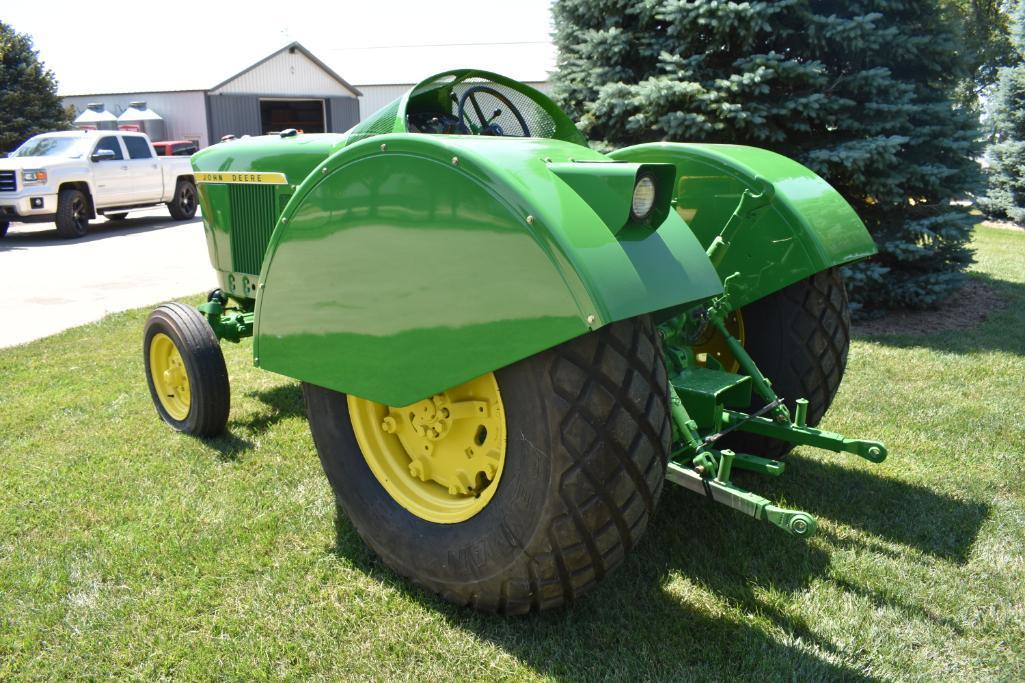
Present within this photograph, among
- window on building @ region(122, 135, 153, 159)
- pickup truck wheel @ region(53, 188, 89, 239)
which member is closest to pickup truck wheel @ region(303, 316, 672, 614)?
pickup truck wheel @ region(53, 188, 89, 239)

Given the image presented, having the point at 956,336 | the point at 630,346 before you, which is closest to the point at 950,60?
the point at 956,336

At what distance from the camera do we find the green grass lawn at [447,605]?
2.60 meters

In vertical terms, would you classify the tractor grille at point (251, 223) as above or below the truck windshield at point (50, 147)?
below

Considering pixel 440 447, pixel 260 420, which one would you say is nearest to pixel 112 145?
pixel 260 420

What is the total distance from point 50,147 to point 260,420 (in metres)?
13.1

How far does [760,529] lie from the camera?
338 centimetres

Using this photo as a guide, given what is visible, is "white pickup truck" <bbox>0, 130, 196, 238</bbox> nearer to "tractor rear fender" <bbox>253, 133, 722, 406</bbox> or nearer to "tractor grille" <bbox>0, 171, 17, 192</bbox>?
"tractor grille" <bbox>0, 171, 17, 192</bbox>

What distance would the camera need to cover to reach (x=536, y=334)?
7.39 feet

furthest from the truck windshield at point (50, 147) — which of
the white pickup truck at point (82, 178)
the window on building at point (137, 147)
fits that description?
the window on building at point (137, 147)

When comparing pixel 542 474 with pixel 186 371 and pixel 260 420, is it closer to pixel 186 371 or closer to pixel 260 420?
pixel 186 371

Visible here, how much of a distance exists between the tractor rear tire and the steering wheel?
4.98ft

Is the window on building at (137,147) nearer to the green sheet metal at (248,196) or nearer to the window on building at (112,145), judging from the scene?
the window on building at (112,145)

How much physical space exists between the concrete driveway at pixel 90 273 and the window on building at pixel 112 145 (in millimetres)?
1459

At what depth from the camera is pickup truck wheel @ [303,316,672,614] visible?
2.35m
